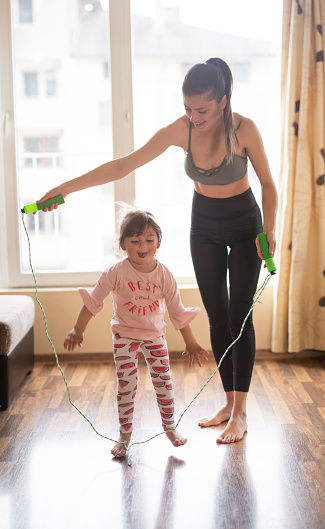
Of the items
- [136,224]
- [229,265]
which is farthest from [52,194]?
[229,265]

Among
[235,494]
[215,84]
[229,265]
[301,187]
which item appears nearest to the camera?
[235,494]

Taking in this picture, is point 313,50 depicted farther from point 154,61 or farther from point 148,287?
point 148,287

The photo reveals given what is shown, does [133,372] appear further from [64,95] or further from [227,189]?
[64,95]

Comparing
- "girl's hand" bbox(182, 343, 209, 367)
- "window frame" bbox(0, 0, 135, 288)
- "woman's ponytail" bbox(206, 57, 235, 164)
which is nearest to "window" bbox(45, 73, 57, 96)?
"window frame" bbox(0, 0, 135, 288)

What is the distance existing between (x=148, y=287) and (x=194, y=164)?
0.46 meters

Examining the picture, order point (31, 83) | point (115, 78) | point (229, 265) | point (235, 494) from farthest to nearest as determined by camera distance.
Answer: point (31, 83) → point (115, 78) → point (229, 265) → point (235, 494)

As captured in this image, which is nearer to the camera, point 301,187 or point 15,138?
point 301,187

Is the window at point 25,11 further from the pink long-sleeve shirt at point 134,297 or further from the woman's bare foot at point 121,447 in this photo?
the woman's bare foot at point 121,447

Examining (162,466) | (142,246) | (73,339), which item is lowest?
(162,466)

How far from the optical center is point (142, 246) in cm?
202

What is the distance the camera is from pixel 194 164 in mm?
2131

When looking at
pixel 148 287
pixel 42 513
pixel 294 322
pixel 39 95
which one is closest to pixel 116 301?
pixel 148 287

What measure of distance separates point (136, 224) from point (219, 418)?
2.95 feet

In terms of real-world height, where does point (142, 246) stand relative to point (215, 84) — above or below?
below
